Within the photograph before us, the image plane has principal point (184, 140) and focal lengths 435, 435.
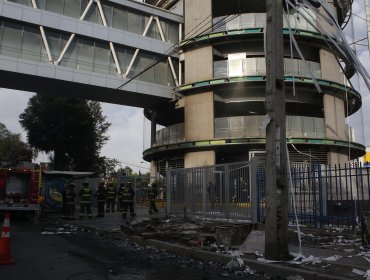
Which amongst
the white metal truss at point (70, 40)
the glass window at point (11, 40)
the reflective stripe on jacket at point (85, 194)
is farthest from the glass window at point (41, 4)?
the reflective stripe on jacket at point (85, 194)

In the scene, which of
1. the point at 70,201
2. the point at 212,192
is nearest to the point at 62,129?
the point at 70,201

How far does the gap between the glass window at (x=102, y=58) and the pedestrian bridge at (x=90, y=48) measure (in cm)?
7

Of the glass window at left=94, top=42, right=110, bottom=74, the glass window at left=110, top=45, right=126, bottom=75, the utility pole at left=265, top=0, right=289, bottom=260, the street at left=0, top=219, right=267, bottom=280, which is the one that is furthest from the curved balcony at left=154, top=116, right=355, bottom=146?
the utility pole at left=265, top=0, right=289, bottom=260

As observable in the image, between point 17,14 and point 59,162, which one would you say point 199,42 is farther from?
point 59,162

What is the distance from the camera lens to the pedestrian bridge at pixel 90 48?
27984 mm

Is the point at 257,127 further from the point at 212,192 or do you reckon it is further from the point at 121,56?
the point at 212,192

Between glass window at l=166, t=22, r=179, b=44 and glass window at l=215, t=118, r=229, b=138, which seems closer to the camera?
glass window at l=215, t=118, r=229, b=138

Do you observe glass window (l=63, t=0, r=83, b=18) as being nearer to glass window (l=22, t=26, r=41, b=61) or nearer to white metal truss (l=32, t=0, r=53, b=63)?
white metal truss (l=32, t=0, r=53, b=63)

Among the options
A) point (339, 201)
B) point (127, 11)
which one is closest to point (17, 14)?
point (127, 11)

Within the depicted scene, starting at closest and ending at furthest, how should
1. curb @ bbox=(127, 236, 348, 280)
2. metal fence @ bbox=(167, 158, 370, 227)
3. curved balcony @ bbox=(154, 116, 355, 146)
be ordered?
curb @ bbox=(127, 236, 348, 280) < metal fence @ bbox=(167, 158, 370, 227) < curved balcony @ bbox=(154, 116, 355, 146)

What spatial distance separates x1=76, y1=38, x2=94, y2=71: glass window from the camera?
30.1 m

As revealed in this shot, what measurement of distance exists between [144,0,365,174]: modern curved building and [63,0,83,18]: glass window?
7444 mm

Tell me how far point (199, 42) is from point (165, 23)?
5.11m

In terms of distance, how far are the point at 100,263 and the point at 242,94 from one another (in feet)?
74.4
